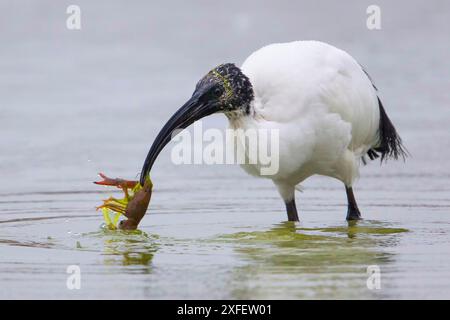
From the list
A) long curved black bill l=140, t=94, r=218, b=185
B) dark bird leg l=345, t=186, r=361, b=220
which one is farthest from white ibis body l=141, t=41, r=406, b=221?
dark bird leg l=345, t=186, r=361, b=220

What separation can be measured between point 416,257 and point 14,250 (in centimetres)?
286

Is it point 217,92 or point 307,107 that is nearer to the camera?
point 217,92

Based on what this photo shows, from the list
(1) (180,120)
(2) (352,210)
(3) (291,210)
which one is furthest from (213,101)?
(2) (352,210)

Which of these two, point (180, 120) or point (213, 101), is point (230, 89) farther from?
point (180, 120)

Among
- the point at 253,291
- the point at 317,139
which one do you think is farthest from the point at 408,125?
the point at 253,291

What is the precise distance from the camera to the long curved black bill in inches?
387

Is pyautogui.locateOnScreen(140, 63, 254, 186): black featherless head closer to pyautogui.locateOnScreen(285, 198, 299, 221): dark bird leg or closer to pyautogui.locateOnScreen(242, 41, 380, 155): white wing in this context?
pyautogui.locateOnScreen(242, 41, 380, 155): white wing

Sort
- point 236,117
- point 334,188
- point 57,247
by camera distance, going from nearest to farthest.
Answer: point 57,247
point 236,117
point 334,188

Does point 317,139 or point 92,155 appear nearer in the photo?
point 317,139

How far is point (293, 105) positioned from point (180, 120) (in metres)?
0.90

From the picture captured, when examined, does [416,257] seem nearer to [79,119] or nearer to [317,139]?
[317,139]

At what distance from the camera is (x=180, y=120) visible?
984 centimetres

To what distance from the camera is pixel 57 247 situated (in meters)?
9.27
